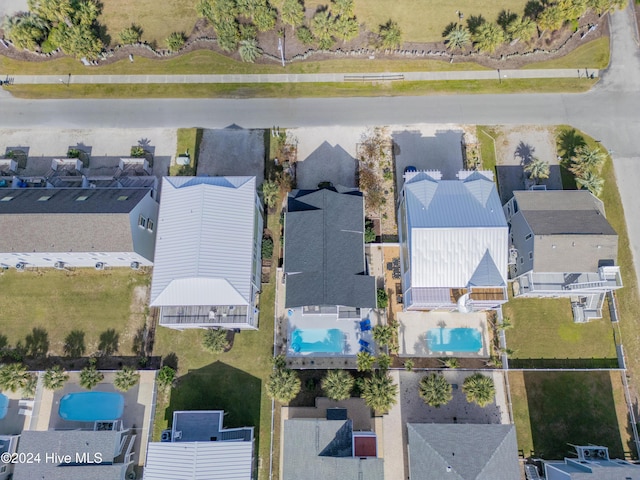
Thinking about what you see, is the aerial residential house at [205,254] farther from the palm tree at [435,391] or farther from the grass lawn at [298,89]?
the palm tree at [435,391]

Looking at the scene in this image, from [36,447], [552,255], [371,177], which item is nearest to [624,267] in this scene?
[552,255]

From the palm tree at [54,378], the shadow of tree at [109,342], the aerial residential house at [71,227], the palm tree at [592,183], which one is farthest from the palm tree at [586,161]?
the palm tree at [54,378]

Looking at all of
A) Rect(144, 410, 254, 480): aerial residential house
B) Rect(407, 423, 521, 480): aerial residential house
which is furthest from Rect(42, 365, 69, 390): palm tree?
Rect(407, 423, 521, 480): aerial residential house

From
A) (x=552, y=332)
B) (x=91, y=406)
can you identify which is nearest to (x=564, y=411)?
Answer: (x=552, y=332)

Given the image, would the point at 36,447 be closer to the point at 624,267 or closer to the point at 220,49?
the point at 220,49

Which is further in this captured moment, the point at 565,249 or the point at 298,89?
the point at 298,89

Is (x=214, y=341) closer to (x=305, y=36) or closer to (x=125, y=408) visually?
(x=125, y=408)
